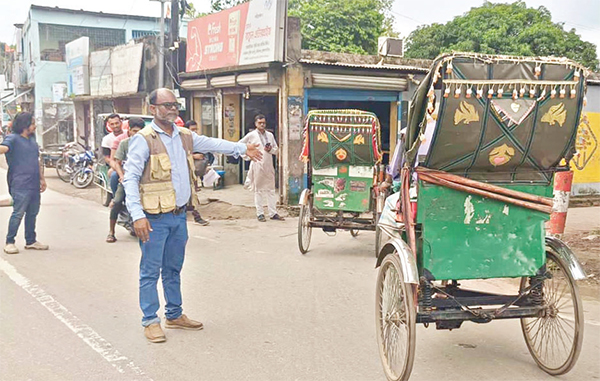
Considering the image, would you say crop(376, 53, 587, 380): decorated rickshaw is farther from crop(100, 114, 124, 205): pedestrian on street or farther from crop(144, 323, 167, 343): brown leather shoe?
crop(100, 114, 124, 205): pedestrian on street

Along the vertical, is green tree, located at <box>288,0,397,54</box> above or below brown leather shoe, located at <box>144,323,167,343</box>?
above

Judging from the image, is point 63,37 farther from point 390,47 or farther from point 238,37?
point 390,47

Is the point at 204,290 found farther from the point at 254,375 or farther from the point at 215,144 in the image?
the point at 254,375

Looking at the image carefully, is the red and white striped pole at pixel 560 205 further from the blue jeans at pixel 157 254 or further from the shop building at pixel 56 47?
the shop building at pixel 56 47

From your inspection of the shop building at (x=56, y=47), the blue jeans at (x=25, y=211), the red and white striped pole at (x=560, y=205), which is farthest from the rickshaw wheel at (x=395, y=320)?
the shop building at (x=56, y=47)

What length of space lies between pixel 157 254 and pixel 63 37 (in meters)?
31.9

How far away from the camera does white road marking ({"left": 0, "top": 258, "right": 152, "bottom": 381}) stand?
4.10m

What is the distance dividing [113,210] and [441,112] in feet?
20.5

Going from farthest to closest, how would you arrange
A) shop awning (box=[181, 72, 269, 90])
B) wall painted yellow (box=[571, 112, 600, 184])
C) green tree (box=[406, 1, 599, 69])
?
green tree (box=[406, 1, 599, 69]) → wall painted yellow (box=[571, 112, 600, 184]) → shop awning (box=[181, 72, 269, 90])

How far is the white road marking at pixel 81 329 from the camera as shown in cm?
410

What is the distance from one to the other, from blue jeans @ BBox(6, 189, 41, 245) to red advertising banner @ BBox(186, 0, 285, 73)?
5.48 m

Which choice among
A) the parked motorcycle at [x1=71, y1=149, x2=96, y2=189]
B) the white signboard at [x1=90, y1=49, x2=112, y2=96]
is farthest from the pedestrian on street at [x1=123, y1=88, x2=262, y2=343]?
the white signboard at [x1=90, y1=49, x2=112, y2=96]

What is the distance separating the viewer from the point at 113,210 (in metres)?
8.59

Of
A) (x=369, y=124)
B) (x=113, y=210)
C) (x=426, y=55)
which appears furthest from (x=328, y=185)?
(x=426, y=55)
